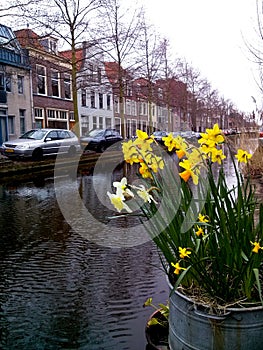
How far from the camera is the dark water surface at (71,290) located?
2490 mm

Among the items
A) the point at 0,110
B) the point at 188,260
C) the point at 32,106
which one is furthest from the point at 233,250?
the point at 32,106

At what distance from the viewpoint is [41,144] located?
15.2 m

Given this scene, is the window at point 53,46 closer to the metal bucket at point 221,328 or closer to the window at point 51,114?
the window at point 51,114

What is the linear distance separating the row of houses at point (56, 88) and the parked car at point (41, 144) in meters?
1.67

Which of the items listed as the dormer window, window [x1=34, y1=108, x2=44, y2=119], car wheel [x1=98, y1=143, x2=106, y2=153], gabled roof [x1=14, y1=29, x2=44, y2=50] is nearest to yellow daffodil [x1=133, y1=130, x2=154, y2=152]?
gabled roof [x1=14, y1=29, x2=44, y2=50]

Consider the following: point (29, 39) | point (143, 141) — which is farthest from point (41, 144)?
point (143, 141)

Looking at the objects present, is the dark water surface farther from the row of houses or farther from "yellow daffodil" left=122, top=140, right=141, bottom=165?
the row of houses

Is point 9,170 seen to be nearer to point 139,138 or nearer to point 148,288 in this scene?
point 148,288

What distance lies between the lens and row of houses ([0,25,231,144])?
1778 centimetres

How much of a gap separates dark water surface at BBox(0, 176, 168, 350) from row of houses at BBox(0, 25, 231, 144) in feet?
39.0

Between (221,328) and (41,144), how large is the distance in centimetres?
1426

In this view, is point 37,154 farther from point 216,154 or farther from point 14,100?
point 216,154

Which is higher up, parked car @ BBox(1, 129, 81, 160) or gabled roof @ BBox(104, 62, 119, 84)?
gabled roof @ BBox(104, 62, 119, 84)

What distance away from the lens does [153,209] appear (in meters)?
2.03
